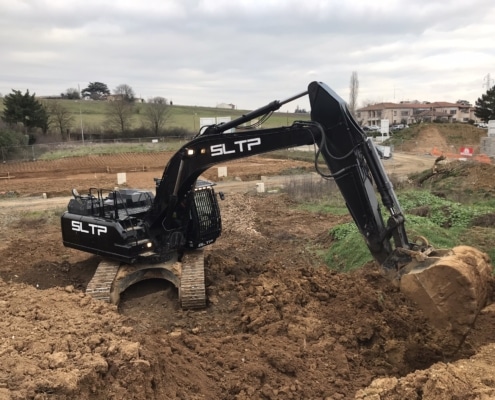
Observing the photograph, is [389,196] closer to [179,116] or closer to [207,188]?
[207,188]

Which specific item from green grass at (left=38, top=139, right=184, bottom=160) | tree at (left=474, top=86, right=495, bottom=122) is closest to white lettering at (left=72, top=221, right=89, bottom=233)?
green grass at (left=38, top=139, right=184, bottom=160)

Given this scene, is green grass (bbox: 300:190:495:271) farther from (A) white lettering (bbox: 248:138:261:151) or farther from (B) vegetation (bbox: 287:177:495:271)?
(A) white lettering (bbox: 248:138:261:151)

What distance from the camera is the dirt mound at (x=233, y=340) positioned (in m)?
5.09

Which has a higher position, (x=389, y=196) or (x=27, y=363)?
(x=389, y=196)

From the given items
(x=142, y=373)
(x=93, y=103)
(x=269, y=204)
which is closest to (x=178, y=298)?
(x=142, y=373)

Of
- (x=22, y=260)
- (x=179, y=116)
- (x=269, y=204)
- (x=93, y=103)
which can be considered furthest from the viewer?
(x=93, y=103)

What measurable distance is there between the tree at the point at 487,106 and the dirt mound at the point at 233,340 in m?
58.4

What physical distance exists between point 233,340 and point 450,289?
3038 mm

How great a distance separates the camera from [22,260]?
1116 centimetres

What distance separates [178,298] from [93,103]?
85.3 metres

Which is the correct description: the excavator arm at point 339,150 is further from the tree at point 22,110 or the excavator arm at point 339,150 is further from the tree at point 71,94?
the tree at point 71,94

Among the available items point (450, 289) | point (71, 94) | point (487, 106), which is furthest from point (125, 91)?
point (450, 289)

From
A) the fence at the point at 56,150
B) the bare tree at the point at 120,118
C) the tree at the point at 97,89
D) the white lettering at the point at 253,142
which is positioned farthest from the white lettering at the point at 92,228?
the tree at the point at 97,89

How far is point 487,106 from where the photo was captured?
59.8 metres
